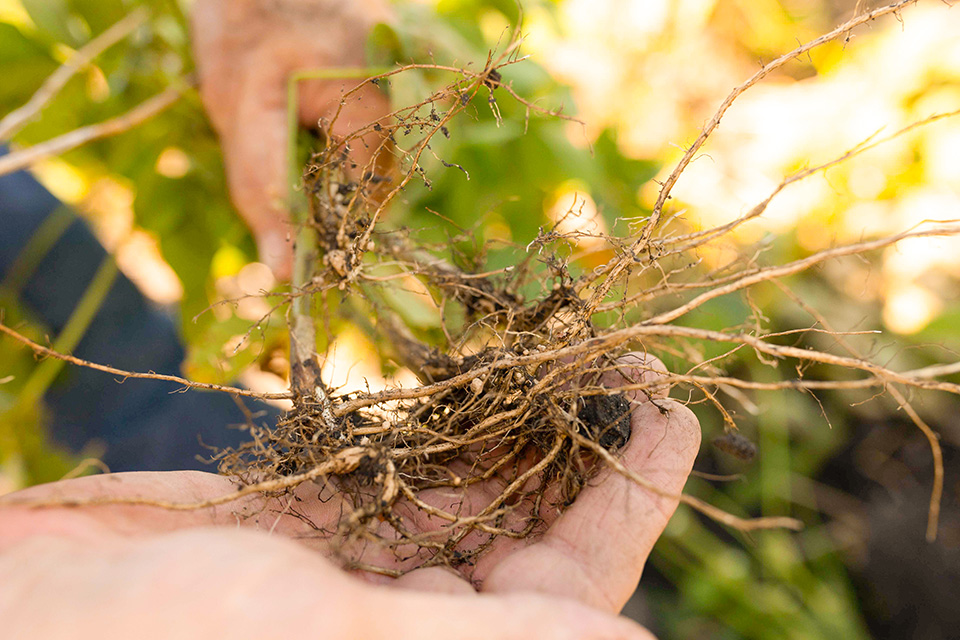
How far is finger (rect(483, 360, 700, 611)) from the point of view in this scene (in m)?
0.48

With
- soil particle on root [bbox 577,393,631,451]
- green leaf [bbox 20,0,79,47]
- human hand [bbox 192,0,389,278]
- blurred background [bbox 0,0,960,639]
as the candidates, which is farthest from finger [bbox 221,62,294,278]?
soil particle on root [bbox 577,393,631,451]

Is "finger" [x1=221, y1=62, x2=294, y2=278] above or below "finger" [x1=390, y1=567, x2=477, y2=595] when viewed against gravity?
above

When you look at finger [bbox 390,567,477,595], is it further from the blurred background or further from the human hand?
the human hand

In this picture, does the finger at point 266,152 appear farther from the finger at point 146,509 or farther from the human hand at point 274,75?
the finger at point 146,509

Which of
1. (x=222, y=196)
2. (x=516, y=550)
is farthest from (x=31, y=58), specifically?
(x=516, y=550)

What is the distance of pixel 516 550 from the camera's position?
55cm

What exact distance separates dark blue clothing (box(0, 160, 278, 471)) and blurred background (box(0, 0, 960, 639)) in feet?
0.11

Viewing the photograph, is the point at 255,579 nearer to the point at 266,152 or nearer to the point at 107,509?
the point at 107,509

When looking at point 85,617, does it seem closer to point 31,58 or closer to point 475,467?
point 475,467

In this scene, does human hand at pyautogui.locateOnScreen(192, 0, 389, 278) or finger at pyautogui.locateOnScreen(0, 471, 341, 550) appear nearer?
finger at pyautogui.locateOnScreen(0, 471, 341, 550)

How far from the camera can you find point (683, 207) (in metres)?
0.83

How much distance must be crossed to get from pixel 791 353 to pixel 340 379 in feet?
3.29

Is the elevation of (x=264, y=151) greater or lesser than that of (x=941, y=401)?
greater

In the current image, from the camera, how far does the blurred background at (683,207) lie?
3.26 feet
